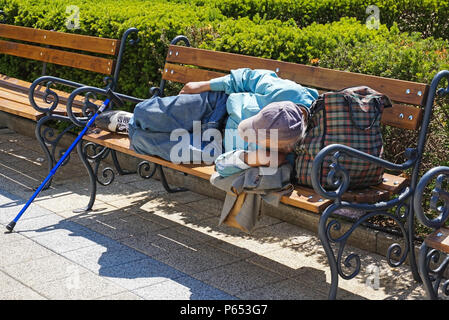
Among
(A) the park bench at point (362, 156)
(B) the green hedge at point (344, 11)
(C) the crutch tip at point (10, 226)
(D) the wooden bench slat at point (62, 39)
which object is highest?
(B) the green hedge at point (344, 11)

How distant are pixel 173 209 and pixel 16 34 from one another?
304cm

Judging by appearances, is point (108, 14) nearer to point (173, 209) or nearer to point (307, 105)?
point (173, 209)

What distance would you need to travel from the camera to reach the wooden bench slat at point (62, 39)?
5910mm

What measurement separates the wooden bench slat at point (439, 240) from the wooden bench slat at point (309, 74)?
2.59 feet

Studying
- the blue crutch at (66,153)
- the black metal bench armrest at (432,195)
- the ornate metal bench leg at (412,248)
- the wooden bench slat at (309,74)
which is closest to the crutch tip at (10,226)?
the blue crutch at (66,153)

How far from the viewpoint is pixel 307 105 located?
4.11 meters

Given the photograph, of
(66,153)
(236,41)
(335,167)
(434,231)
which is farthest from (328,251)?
(66,153)

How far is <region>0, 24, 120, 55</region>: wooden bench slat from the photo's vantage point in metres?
5.91

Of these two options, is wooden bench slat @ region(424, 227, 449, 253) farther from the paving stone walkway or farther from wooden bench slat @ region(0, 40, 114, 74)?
wooden bench slat @ region(0, 40, 114, 74)

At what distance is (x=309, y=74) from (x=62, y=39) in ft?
9.66

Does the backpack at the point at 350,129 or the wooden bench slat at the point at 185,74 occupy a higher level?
the wooden bench slat at the point at 185,74

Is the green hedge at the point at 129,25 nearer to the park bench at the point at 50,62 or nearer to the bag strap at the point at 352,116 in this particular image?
the park bench at the point at 50,62

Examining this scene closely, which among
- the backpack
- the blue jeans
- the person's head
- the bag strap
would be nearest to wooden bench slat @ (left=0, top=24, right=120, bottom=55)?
the blue jeans
